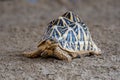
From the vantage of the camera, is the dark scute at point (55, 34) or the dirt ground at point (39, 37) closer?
the dirt ground at point (39, 37)

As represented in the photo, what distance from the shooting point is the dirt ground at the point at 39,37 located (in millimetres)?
3119

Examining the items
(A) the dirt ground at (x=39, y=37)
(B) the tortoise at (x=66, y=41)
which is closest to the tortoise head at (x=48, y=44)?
(B) the tortoise at (x=66, y=41)

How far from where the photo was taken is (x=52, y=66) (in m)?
→ 3.29

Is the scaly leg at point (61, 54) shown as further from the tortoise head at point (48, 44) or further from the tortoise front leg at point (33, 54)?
the tortoise front leg at point (33, 54)

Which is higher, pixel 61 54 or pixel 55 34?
pixel 55 34

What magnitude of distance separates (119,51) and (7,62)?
1.11 metres

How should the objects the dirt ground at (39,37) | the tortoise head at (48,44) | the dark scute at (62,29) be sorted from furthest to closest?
the dark scute at (62,29) < the tortoise head at (48,44) < the dirt ground at (39,37)

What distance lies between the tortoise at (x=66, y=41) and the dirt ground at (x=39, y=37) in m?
0.07

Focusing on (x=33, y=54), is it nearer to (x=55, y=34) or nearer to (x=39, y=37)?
(x=55, y=34)

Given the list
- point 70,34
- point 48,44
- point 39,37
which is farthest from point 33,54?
point 39,37

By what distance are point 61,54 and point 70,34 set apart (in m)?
0.23

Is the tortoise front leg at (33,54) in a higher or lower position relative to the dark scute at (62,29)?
lower

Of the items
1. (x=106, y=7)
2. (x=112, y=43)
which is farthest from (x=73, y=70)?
(x=106, y=7)

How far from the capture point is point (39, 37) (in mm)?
4785
